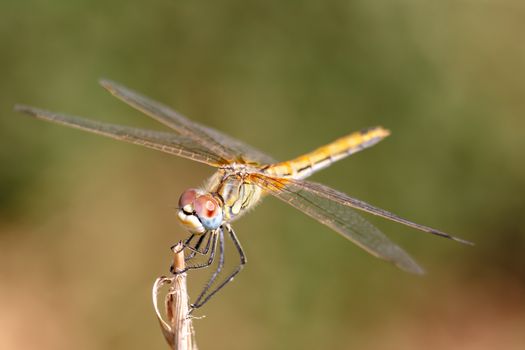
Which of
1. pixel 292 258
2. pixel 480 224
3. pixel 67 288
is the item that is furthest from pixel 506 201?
pixel 67 288

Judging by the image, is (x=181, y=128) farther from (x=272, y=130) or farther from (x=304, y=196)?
(x=272, y=130)

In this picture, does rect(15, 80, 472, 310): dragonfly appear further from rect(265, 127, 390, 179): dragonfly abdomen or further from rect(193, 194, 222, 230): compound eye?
rect(265, 127, 390, 179): dragonfly abdomen

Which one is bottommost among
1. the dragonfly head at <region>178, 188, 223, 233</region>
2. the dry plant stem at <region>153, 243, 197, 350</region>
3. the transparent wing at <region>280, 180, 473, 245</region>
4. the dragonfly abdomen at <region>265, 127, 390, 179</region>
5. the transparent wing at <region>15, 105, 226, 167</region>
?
the dry plant stem at <region>153, 243, 197, 350</region>

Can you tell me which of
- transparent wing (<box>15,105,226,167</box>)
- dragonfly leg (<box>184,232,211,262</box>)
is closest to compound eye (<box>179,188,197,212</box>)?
dragonfly leg (<box>184,232,211,262</box>)

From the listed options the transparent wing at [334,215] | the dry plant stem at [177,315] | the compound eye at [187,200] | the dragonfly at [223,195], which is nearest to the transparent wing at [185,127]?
the dragonfly at [223,195]

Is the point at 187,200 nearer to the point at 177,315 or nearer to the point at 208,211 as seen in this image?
the point at 208,211
